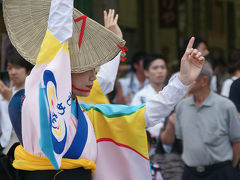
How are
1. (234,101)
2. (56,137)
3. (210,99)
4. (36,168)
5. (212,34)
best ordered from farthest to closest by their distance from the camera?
(212,34), (234,101), (210,99), (36,168), (56,137)

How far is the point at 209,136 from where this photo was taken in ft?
15.8

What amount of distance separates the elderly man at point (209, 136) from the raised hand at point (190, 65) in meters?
2.06

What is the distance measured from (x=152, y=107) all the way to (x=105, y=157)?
16.7 inches

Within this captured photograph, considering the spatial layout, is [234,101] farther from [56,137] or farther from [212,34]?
[212,34]

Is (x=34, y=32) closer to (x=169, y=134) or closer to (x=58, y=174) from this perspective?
(x=58, y=174)

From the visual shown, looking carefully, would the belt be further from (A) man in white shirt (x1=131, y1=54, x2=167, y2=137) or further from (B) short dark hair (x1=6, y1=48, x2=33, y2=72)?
(B) short dark hair (x1=6, y1=48, x2=33, y2=72)

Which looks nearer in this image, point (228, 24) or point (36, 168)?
point (36, 168)

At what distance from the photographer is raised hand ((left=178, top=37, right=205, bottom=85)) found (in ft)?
9.23

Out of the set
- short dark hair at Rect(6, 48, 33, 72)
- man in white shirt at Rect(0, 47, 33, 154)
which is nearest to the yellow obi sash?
man in white shirt at Rect(0, 47, 33, 154)

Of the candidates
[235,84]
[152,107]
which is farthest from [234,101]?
[152,107]

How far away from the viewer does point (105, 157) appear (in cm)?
301

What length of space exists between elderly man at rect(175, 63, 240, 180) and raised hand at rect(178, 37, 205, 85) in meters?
2.06

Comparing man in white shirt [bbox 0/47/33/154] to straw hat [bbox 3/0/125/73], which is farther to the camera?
man in white shirt [bbox 0/47/33/154]

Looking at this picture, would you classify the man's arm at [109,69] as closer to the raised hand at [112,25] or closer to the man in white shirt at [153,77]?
the raised hand at [112,25]
